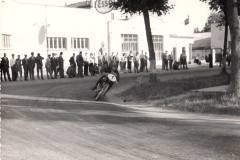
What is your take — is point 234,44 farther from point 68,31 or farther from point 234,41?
point 68,31

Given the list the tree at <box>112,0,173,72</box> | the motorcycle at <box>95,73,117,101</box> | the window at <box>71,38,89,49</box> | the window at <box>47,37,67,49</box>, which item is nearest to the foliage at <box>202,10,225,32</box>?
the tree at <box>112,0,173,72</box>

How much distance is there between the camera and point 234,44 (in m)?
15.5

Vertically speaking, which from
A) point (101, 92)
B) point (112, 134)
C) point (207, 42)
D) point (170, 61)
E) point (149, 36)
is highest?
point (207, 42)

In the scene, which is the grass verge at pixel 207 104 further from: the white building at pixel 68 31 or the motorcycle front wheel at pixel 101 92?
the white building at pixel 68 31

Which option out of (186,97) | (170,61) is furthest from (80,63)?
(186,97)

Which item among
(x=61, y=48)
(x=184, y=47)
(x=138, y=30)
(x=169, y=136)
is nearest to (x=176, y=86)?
(x=169, y=136)

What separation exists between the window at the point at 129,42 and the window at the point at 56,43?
7.77m

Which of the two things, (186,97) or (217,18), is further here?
(217,18)

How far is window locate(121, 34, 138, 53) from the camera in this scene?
1905 inches

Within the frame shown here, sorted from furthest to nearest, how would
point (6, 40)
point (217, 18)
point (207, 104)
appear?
1. point (217, 18)
2. point (6, 40)
3. point (207, 104)

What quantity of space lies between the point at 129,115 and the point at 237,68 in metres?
4.40

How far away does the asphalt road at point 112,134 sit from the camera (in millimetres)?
7957

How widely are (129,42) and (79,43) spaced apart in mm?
7360

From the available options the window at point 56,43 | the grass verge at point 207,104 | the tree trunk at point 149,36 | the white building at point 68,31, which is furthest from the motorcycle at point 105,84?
the window at point 56,43
